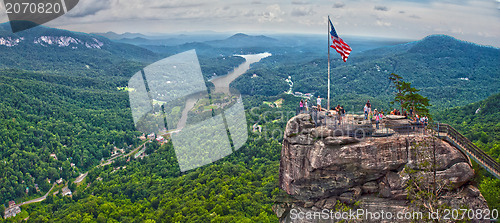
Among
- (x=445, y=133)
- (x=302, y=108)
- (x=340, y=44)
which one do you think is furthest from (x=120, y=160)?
(x=445, y=133)

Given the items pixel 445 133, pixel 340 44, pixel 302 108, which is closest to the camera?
pixel 445 133

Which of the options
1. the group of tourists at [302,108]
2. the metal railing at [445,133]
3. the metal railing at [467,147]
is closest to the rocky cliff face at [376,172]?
the metal railing at [445,133]

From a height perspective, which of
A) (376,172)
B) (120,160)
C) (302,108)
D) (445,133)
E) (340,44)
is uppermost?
(340,44)

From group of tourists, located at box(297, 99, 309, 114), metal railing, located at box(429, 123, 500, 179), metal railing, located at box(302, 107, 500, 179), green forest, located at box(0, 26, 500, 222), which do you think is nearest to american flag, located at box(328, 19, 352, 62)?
group of tourists, located at box(297, 99, 309, 114)

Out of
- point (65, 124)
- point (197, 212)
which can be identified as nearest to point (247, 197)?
point (197, 212)

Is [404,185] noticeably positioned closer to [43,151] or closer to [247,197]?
[247,197]

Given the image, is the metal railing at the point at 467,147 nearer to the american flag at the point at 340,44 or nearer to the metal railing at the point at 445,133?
the metal railing at the point at 445,133

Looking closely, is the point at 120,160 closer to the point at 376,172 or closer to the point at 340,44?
the point at 340,44

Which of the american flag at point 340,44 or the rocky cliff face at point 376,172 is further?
the american flag at point 340,44

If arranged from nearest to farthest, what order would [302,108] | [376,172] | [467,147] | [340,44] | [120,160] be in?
[376,172]
[467,147]
[340,44]
[302,108]
[120,160]
